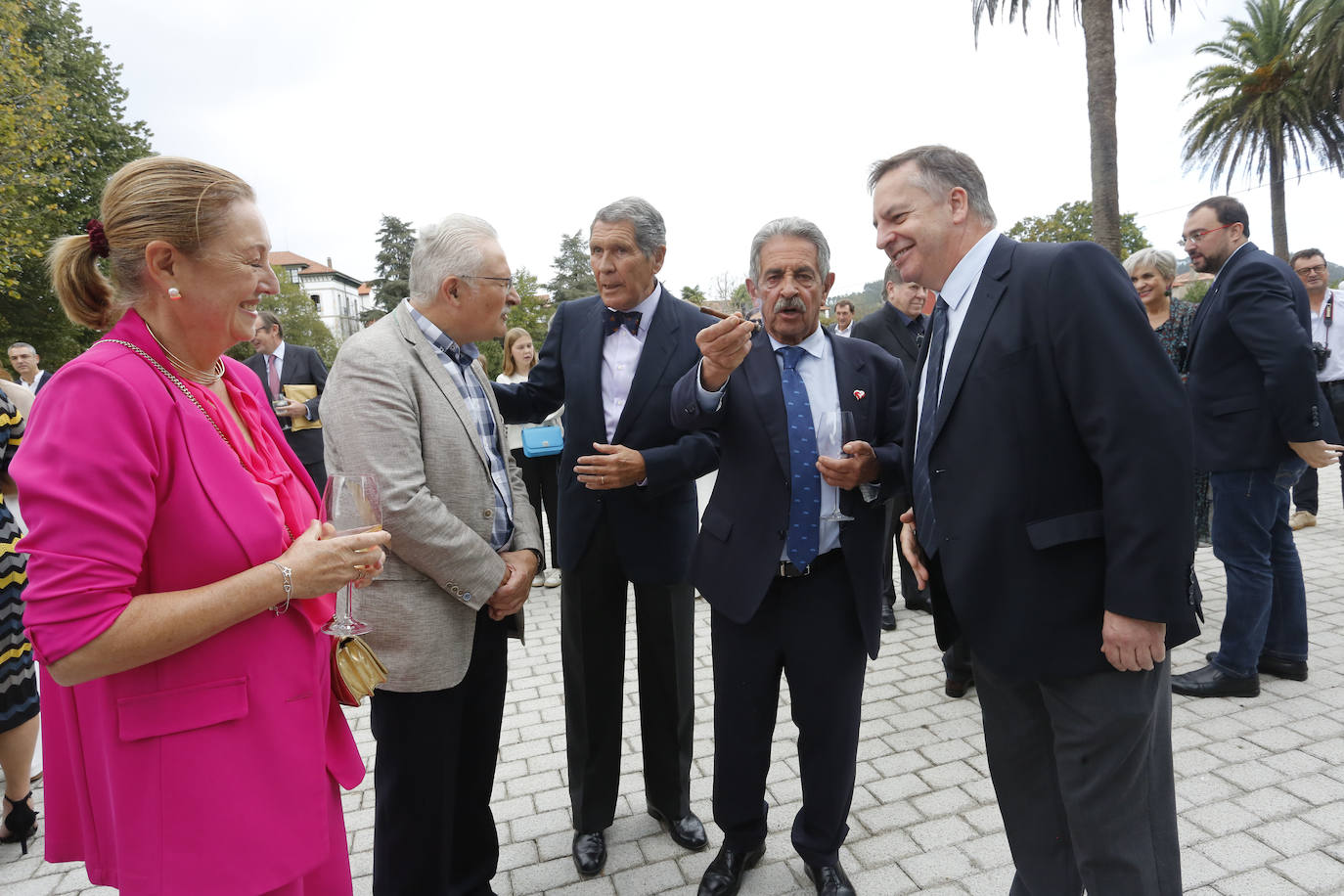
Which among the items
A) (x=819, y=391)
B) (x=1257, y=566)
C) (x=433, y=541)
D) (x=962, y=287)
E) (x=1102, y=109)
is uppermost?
(x=1102, y=109)

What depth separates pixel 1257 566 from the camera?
4.04 meters

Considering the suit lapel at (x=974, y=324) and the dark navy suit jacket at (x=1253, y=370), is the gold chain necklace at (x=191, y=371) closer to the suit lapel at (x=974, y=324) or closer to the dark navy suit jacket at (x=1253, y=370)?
the suit lapel at (x=974, y=324)

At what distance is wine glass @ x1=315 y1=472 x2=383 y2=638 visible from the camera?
5.61 feet

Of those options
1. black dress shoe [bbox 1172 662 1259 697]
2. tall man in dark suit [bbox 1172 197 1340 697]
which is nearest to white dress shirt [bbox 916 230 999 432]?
tall man in dark suit [bbox 1172 197 1340 697]

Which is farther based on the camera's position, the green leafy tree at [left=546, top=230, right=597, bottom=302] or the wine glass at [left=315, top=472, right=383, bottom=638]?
the green leafy tree at [left=546, top=230, right=597, bottom=302]

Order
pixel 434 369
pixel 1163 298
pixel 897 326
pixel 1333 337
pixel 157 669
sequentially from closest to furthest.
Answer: pixel 157 669 < pixel 434 369 < pixel 897 326 < pixel 1163 298 < pixel 1333 337

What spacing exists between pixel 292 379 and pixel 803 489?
20.2ft

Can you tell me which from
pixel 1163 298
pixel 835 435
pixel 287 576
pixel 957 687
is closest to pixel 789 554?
pixel 835 435

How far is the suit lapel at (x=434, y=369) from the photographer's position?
239cm

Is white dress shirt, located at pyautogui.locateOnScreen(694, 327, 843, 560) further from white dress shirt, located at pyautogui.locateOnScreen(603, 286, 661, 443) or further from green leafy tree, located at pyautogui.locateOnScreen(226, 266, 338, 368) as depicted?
green leafy tree, located at pyautogui.locateOnScreen(226, 266, 338, 368)

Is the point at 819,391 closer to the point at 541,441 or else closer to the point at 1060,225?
the point at 541,441

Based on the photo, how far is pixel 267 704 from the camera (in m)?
1.58

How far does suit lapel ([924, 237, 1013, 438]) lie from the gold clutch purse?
1674mm

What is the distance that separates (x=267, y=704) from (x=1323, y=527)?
9639 millimetres
